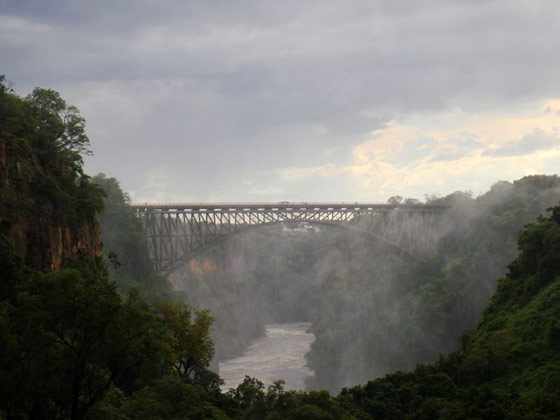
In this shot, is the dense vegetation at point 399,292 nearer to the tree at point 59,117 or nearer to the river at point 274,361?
the river at point 274,361

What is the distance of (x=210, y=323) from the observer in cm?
4181

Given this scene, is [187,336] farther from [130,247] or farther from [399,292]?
[399,292]

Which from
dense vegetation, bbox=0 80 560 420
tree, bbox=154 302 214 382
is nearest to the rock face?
dense vegetation, bbox=0 80 560 420

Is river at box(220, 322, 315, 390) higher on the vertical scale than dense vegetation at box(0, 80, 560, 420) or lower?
lower

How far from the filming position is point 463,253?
77.9 m

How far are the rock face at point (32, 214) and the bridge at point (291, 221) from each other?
27.9 meters

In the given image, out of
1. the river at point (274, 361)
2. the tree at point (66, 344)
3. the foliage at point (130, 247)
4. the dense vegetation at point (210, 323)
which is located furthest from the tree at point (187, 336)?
the river at point (274, 361)

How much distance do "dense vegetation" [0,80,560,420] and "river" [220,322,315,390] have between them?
3337mm

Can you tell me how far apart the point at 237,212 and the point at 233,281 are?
51.6 meters

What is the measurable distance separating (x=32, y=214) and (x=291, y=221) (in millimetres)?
37704

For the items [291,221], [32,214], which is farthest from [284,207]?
[32,214]

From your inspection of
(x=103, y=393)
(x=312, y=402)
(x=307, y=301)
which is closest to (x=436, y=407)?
(x=312, y=402)

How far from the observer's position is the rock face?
3359 cm

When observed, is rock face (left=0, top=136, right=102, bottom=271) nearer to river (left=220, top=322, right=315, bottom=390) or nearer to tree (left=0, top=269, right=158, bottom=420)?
tree (left=0, top=269, right=158, bottom=420)
